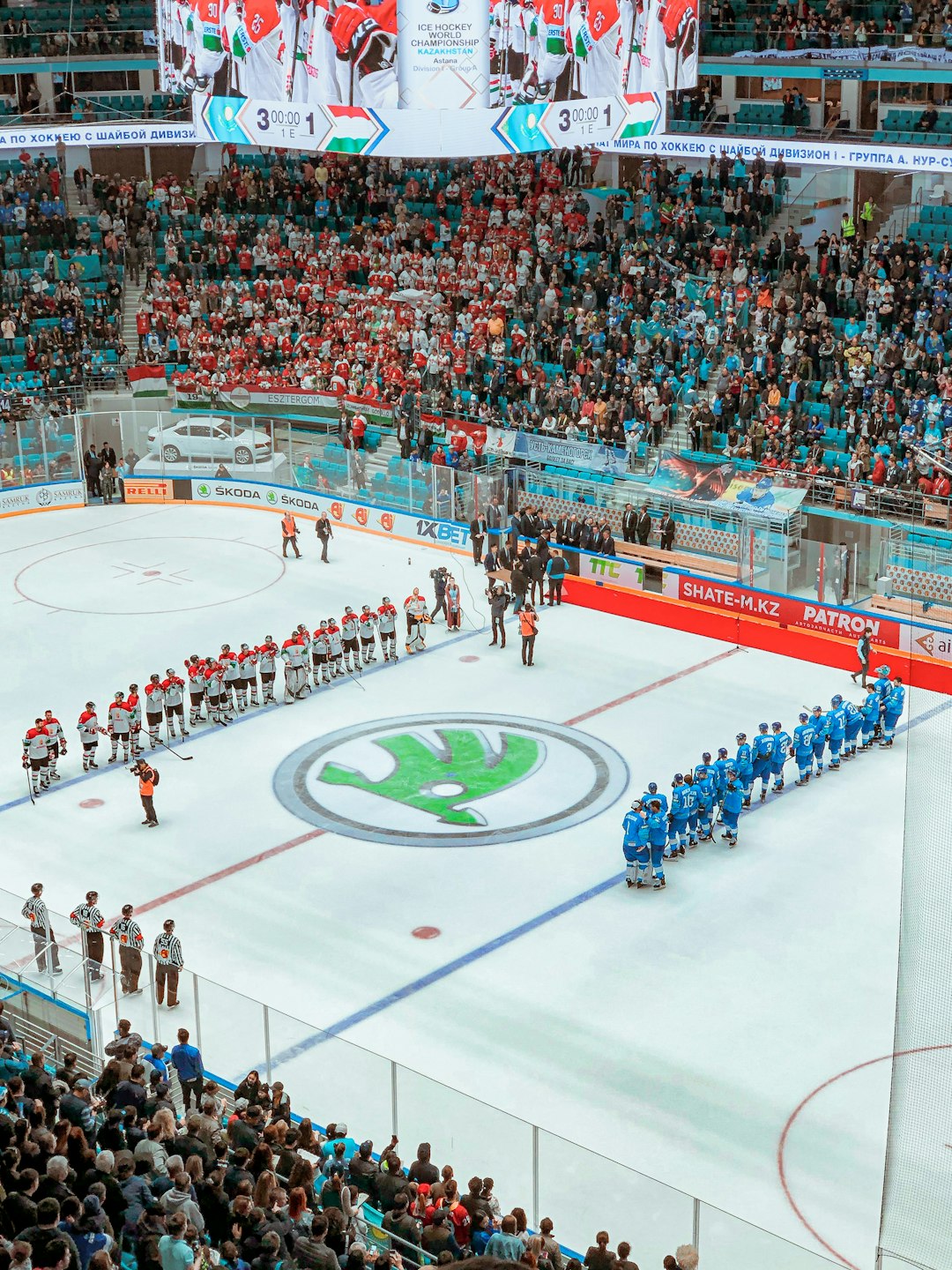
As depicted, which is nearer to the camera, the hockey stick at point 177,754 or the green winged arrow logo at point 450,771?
the green winged arrow logo at point 450,771

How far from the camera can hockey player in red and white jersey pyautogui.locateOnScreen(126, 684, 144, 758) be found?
79.7ft

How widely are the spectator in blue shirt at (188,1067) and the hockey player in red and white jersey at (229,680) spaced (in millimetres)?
11496

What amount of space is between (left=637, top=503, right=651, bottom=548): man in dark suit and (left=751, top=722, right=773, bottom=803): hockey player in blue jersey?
29.8ft

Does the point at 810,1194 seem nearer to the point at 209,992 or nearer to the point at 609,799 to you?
the point at 209,992

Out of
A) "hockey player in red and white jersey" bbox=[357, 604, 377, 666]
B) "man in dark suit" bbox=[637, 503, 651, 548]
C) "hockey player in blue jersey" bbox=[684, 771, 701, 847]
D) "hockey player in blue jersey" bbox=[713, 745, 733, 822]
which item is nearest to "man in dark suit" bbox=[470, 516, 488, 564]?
"man in dark suit" bbox=[637, 503, 651, 548]

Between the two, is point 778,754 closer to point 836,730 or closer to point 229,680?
point 836,730

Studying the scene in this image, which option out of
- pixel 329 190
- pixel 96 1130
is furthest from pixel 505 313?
pixel 96 1130

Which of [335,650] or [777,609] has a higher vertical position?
[777,609]

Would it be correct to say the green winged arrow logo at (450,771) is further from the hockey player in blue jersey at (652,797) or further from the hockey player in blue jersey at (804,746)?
the hockey player in blue jersey at (804,746)

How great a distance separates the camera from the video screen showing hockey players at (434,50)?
26734 mm

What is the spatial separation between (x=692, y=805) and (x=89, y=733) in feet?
29.4

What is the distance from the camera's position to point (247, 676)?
26.3 m

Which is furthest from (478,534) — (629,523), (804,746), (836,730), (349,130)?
(804,746)

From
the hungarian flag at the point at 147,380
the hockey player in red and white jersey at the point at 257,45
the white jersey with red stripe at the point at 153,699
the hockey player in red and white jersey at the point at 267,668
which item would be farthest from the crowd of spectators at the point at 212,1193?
the hungarian flag at the point at 147,380
